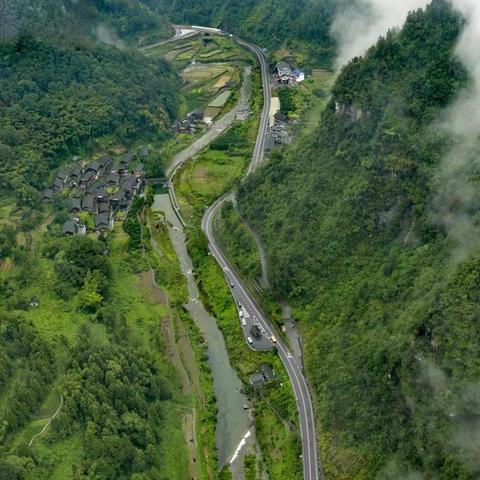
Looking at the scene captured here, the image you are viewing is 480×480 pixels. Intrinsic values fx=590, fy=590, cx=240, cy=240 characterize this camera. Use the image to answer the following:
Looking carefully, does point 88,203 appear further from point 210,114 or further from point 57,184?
point 210,114

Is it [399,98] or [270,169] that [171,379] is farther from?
[399,98]

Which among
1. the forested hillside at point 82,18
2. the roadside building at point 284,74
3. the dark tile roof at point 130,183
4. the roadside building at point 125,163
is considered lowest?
the roadside building at point 125,163

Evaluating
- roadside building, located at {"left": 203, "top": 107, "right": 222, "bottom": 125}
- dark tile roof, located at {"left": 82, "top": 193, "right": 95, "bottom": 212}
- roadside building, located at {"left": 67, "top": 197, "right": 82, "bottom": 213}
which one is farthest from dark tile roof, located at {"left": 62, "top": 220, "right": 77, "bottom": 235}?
roadside building, located at {"left": 203, "top": 107, "right": 222, "bottom": 125}

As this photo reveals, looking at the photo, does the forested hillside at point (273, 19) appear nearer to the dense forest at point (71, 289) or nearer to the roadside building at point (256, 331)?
the dense forest at point (71, 289)

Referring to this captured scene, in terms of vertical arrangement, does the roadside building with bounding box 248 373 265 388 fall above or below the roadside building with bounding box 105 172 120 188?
above

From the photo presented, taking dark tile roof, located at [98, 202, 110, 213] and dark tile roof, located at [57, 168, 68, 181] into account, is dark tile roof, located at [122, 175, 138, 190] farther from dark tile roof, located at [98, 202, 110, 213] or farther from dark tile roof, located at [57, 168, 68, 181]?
dark tile roof, located at [57, 168, 68, 181]

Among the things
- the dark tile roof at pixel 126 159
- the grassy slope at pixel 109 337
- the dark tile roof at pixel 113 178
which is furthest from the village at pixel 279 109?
the grassy slope at pixel 109 337
